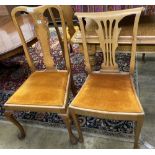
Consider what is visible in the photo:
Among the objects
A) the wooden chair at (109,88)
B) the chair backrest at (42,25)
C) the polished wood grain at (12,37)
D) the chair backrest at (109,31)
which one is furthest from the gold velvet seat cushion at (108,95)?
the polished wood grain at (12,37)

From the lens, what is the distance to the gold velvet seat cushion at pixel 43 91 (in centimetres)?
151

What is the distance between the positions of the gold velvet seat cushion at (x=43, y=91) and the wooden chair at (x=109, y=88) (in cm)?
16

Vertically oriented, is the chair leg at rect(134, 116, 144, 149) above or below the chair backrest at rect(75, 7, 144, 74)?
below

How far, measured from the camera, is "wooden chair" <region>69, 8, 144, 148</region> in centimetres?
134

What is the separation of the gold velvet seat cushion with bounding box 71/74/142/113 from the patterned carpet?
1.41 ft

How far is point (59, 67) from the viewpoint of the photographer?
2.74 metres

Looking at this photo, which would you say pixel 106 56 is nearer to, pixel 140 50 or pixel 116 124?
pixel 140 50

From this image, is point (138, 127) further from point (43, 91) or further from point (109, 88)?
point (43, 91)

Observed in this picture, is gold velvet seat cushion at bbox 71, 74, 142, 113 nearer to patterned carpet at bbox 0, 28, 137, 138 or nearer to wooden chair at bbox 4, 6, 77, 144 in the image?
wooden chair at bbox 4, 6, 77, 144

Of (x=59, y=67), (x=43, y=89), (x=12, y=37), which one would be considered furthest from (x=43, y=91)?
(x=59, y=67)

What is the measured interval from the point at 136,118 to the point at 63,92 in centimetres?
58

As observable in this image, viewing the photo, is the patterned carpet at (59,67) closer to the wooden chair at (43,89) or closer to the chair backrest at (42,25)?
the wooden chair at (43,89)

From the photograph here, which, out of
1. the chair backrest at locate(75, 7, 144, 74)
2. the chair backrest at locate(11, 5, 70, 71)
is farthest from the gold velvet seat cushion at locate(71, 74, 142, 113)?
the chair backrest at locate(11, 5, 70, 71)

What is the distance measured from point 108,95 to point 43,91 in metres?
0.51
